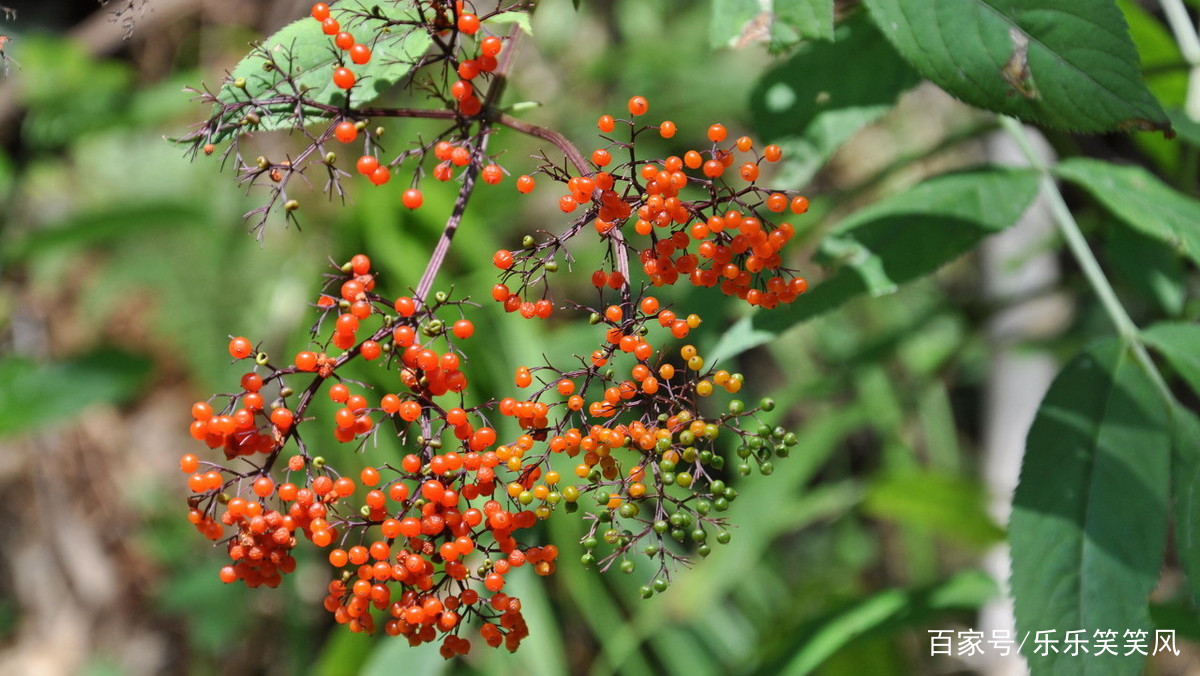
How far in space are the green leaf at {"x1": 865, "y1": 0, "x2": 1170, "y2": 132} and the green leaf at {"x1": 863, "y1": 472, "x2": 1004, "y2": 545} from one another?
184 cm

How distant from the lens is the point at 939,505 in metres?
3.07

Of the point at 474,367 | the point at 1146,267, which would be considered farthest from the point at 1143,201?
the point at 474,367

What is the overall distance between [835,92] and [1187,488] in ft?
3.29

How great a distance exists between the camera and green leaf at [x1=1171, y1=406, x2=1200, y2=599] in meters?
1.64

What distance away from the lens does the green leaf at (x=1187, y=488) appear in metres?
1.64

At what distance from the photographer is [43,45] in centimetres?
447

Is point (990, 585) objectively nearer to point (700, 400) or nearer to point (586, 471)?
point (586, 471)

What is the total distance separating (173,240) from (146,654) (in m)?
2.22

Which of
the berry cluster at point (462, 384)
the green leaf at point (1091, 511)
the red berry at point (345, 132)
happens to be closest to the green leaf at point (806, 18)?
the berry cluster at point (462, 384)

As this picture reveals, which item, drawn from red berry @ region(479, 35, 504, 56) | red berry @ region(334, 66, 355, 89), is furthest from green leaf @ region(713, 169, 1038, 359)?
red berry @ region(334, 66, 355, 89)

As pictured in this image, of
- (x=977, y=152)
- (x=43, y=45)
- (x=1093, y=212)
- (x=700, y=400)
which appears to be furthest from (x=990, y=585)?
(x=43, y=45)

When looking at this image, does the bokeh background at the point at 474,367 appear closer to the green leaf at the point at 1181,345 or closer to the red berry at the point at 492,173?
the green leaf at the point at 1181,345

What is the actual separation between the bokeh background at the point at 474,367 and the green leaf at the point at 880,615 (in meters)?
0.01

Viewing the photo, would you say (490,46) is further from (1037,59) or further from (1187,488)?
(1187,488)
